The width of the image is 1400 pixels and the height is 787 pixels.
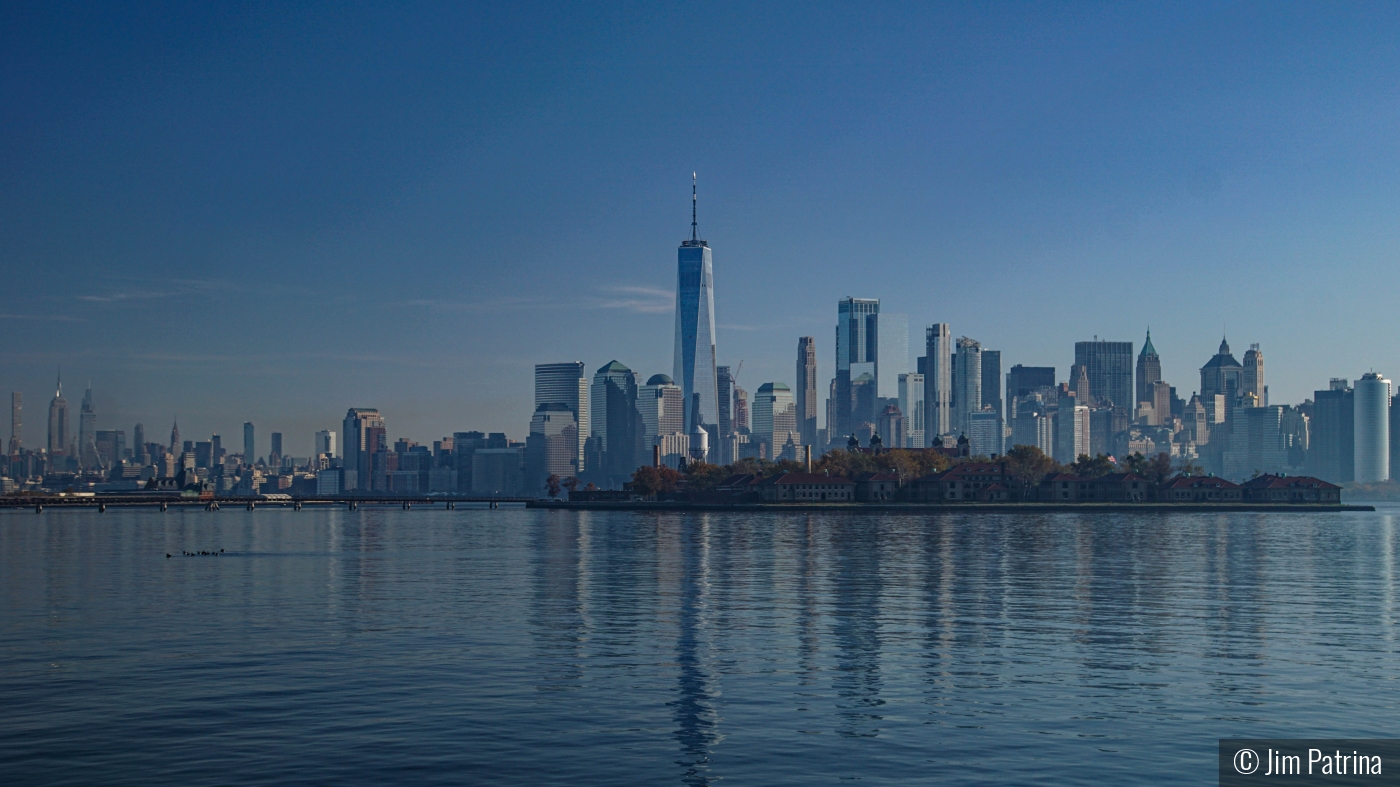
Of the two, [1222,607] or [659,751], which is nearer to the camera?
[659,751]

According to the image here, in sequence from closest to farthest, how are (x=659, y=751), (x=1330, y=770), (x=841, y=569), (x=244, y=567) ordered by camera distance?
(x=1330, y=770) → (x=659, y=751) → (x=841, y=569) → (x=244, y=567)

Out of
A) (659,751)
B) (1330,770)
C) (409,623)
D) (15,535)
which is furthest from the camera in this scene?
(15,535)

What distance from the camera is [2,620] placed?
5316 cm

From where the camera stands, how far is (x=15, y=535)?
14688 centimetres

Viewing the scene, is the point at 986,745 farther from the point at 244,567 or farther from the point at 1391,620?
the point at 244,567

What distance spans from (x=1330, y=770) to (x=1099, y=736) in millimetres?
4896

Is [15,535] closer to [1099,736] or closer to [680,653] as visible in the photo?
[680,653]

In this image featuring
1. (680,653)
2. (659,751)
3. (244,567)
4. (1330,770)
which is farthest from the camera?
(244,567)

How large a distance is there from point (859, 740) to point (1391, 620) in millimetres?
33439

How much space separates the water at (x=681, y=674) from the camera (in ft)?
91.2

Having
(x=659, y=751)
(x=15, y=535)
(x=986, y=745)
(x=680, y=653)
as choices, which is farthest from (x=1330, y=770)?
(x=15, y=535)

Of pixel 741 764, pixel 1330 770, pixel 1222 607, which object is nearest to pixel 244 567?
pixel 1222 607

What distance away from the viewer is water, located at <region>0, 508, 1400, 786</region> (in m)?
27.8

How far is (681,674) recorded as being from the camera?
1515 inches
